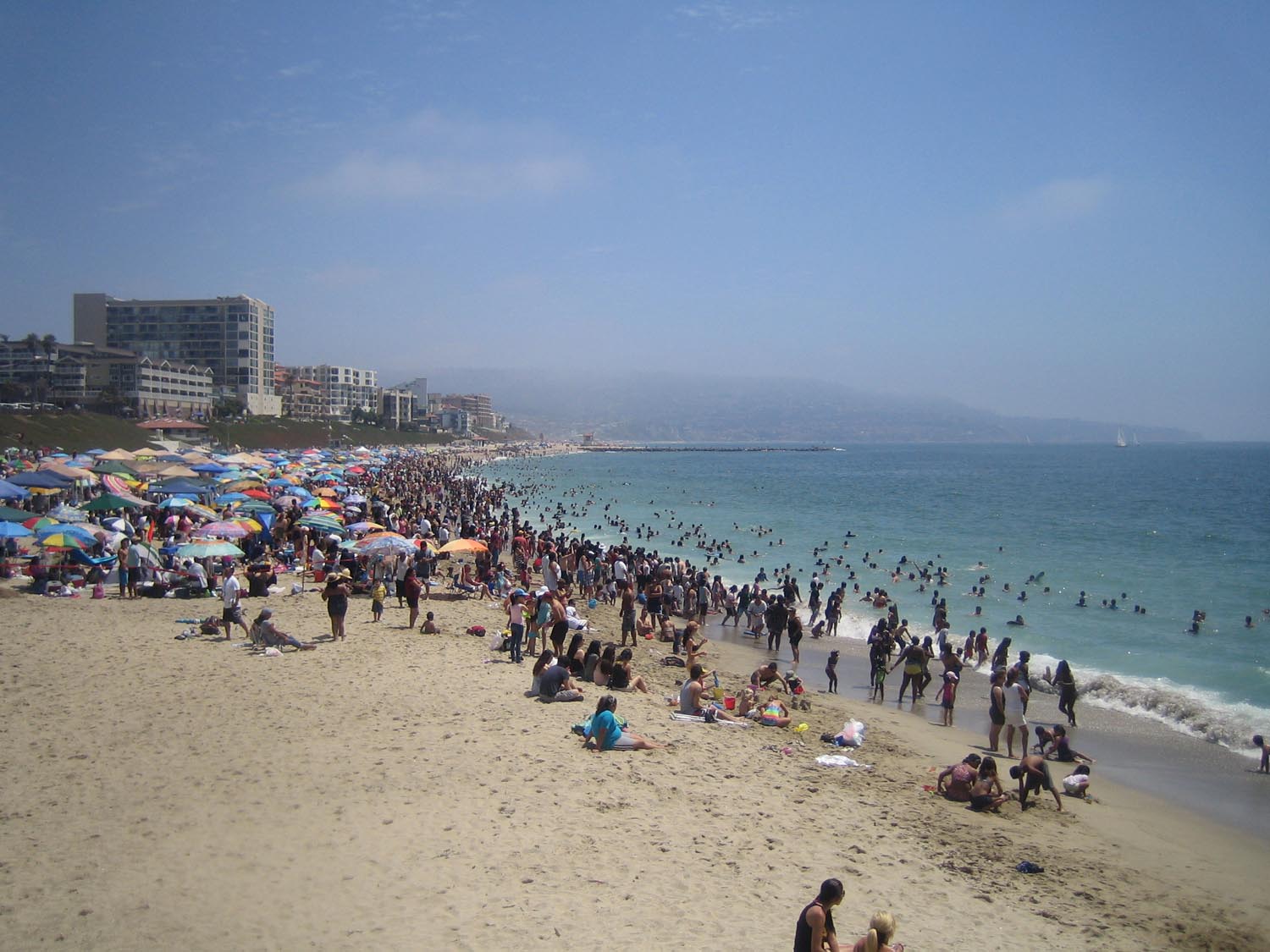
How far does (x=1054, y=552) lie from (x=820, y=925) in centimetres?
3451

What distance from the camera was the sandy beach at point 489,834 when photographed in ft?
16.8

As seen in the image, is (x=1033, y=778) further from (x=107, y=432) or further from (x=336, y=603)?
(x=107, y=432)

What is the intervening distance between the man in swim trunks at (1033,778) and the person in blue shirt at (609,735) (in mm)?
3829

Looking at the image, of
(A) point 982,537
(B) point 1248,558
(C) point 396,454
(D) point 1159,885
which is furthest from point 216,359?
(D) point 1159,885

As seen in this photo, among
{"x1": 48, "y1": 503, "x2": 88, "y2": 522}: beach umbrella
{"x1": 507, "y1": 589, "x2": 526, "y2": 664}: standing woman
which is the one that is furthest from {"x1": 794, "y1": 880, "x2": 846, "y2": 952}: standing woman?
{"x1": 48, "y1": 503, "x2": 88, "y2": 522}: beach umbrella

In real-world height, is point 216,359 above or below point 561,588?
above

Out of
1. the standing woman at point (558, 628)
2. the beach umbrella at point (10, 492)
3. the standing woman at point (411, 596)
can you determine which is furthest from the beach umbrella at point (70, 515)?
the standing woman at point (558, 628)

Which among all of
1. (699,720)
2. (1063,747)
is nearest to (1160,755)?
(1063,747)

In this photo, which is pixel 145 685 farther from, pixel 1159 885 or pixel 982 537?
pixel 982 537

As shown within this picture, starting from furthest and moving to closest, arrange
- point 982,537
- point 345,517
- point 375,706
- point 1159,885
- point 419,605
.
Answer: point 982,537
point 345,517
point 419,605
point 375,706
point 1159,885

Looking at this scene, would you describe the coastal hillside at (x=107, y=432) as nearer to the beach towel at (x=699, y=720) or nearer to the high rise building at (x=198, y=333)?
the high rise building at (x=198, y=333)

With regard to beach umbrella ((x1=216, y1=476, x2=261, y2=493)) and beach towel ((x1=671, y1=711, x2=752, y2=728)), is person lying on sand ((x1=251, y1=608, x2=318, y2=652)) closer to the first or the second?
beach towel ((x1=671, y1=711, x2=752, y2=728))

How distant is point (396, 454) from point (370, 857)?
84858mm

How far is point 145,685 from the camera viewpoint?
917cm
